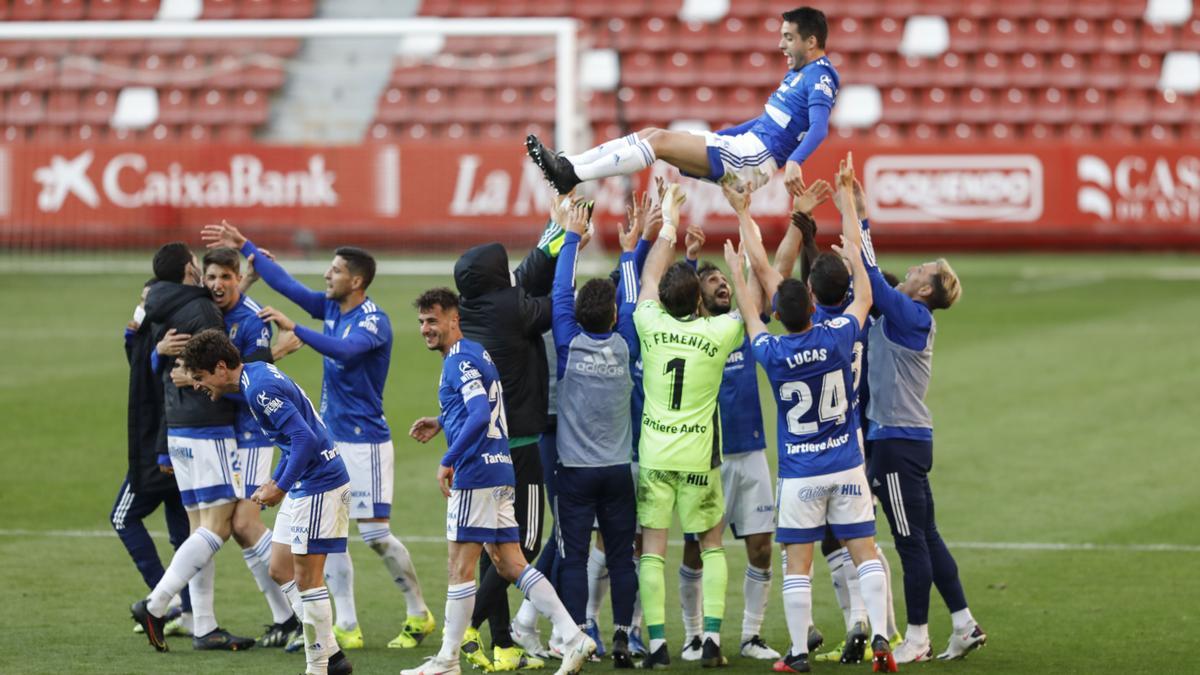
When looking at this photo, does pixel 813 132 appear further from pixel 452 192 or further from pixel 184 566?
pixel 452 192

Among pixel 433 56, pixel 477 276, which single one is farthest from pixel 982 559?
pixel 433 56

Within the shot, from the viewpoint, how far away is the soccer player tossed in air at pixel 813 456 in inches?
304

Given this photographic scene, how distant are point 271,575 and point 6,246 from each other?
2095cm

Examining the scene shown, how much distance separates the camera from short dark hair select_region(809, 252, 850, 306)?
791 centimetres

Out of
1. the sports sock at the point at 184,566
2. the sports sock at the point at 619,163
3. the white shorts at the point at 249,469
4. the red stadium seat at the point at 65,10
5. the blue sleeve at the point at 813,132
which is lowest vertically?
the sports sock at the point at 184,566

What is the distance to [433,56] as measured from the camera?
89.4 ft

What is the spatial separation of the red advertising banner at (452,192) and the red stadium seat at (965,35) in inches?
139

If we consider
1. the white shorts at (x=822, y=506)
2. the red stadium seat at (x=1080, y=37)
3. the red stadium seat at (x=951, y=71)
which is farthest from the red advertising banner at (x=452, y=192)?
the white shorts at (x=822, y=506)

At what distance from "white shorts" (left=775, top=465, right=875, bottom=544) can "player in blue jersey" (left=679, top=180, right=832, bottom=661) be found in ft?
1.64

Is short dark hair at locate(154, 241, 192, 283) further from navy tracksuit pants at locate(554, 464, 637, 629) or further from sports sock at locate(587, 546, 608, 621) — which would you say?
sports sock at locate(587, 546, 608, 621)

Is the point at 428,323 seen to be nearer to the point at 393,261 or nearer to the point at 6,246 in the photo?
the point at 393,261

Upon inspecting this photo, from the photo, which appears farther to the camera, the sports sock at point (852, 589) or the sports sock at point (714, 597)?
the sports sock at point (852, 589)

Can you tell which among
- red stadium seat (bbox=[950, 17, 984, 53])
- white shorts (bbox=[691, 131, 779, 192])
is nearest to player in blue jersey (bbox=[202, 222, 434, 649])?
white shorts (bbox=[691, 131, 779, 192])

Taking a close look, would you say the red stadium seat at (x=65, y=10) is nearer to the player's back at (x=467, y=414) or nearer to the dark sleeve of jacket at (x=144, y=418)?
the dark sleeve of jacket at (x=144, y=418)
